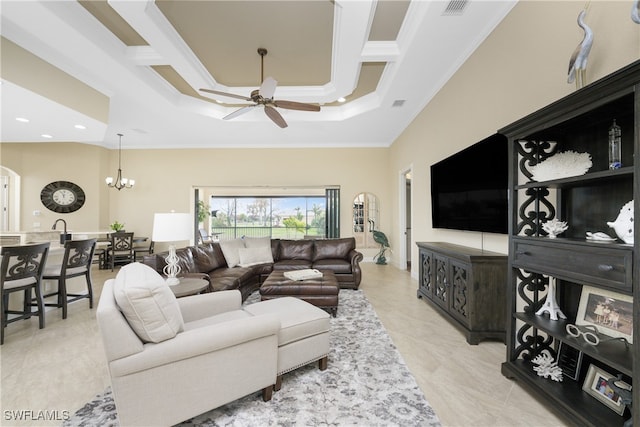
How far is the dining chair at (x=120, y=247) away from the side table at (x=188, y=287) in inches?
164

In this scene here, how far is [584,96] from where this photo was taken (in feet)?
4.61

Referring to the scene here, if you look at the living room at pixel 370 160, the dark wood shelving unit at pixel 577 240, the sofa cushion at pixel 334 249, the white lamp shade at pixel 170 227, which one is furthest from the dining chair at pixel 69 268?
the dark wood shelving unit at pixel 577 240

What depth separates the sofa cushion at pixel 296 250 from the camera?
16.5ft

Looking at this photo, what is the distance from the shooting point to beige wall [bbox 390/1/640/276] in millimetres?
1687

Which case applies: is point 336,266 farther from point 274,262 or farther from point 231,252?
point 231,252

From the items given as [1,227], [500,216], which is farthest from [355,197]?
[1,227]

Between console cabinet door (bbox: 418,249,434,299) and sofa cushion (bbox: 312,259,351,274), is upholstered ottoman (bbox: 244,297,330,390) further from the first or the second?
sofa cushion (bbox: 312,259,351,274)

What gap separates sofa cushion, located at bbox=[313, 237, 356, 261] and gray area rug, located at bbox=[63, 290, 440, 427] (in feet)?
8.60

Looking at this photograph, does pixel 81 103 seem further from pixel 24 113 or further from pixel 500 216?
pixel 500 216

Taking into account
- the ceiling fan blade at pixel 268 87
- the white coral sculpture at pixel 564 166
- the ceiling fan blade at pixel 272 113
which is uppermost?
the ceiling fan blade at pixel 268 87

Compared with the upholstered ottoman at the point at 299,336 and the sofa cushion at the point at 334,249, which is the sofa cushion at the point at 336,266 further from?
the upholstered ottoman at the point at 299,336

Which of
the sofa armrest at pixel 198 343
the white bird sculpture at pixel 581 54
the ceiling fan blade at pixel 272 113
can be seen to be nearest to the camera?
the sofa armrest at pixel 198 343

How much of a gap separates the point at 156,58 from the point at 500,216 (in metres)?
4.55

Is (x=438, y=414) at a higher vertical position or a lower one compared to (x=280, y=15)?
lower
